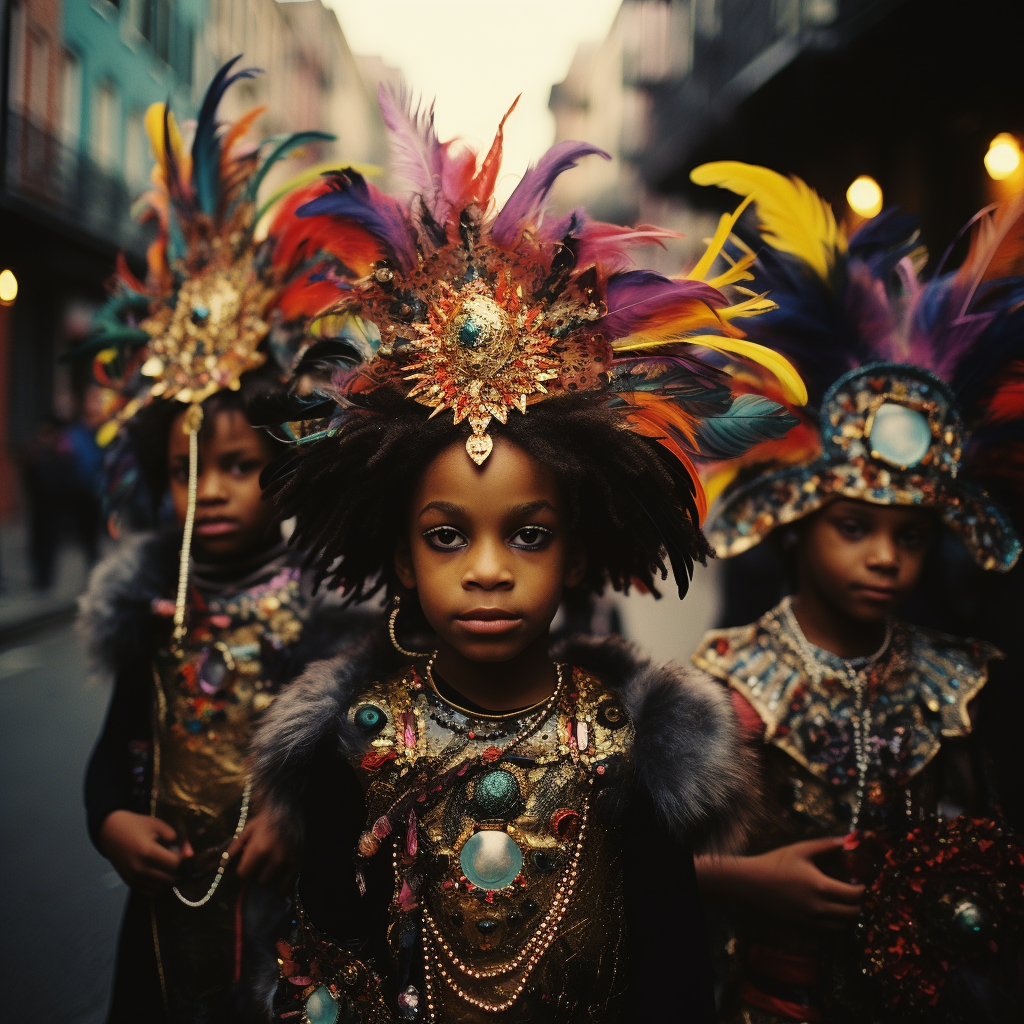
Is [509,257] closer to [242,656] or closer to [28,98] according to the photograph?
[242,656]

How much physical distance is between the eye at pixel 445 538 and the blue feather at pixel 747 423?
474 millimetres

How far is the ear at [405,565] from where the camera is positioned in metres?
1.50

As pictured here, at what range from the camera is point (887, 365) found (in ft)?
6.13

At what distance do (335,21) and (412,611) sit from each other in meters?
1.77

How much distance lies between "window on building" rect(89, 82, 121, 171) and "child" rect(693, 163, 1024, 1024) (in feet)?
5.08

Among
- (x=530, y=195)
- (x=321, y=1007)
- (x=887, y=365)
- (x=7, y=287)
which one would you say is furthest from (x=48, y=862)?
(x=887, y=365)

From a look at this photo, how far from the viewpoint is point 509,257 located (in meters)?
1.39

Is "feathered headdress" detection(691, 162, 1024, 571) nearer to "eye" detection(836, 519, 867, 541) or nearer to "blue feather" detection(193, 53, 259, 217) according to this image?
"eye" detection(836, 519, 867, 541)

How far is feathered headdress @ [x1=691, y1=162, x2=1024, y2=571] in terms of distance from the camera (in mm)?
1847

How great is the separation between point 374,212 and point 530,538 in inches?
24.1

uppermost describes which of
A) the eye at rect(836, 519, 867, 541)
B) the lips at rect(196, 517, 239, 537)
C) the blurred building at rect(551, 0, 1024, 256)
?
the blurred building at rect(551, 0, 1024, 256)

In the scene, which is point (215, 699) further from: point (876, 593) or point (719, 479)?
point (876, 593)

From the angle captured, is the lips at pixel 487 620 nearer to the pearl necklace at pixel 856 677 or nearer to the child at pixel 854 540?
the child at pixel 854 540

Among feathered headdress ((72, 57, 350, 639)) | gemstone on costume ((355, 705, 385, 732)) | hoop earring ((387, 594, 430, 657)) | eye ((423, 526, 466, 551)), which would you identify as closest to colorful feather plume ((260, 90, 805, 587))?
eye ((423, 526, 466, 551))
